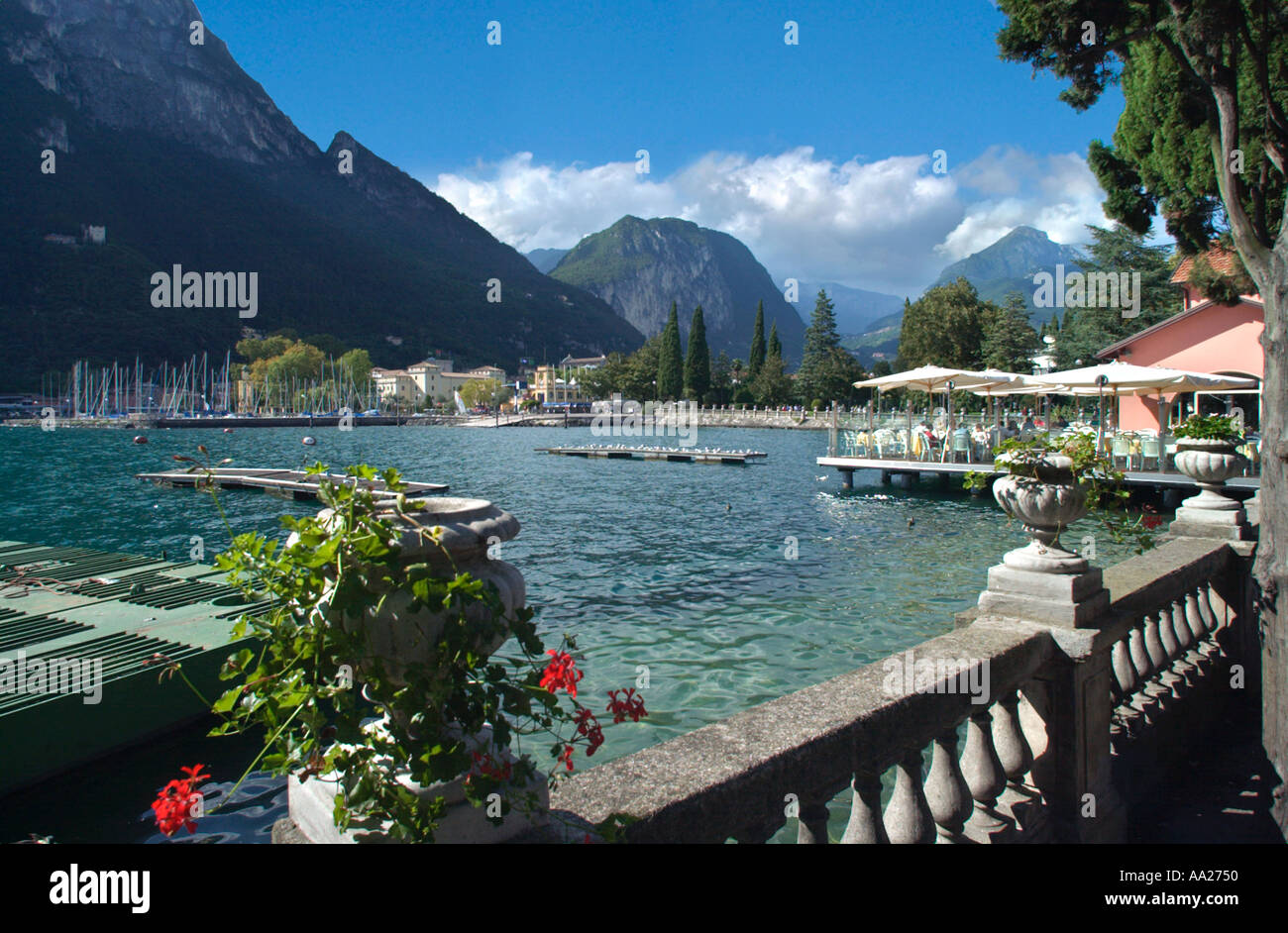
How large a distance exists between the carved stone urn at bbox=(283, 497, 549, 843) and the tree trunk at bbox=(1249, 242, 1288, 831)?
4.01m

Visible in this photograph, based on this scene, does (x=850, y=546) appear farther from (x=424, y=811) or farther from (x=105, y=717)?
(x=424, y=811)

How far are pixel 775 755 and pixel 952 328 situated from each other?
6821 centimetres

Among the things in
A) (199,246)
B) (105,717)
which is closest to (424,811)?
(105,717)

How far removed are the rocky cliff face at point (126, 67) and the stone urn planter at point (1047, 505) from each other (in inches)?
7942

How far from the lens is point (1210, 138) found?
6.17 m

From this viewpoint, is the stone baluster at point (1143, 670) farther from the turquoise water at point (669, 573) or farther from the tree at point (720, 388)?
the tree at point (720, 388)

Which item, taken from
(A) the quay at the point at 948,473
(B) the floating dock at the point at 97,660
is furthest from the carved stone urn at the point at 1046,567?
(A) the quay at the point at 948,473

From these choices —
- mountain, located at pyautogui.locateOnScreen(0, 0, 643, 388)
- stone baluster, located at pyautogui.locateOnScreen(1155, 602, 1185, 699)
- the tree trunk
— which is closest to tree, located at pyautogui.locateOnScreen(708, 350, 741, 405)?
mountain, located at pyautogui.locateOnScreen(0, 0, 643, 388)

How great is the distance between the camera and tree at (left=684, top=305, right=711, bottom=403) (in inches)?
4028

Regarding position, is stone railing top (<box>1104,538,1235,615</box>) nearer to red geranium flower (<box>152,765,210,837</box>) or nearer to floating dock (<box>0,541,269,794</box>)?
red geranium flower (<box>152,765,210,837</box>)
